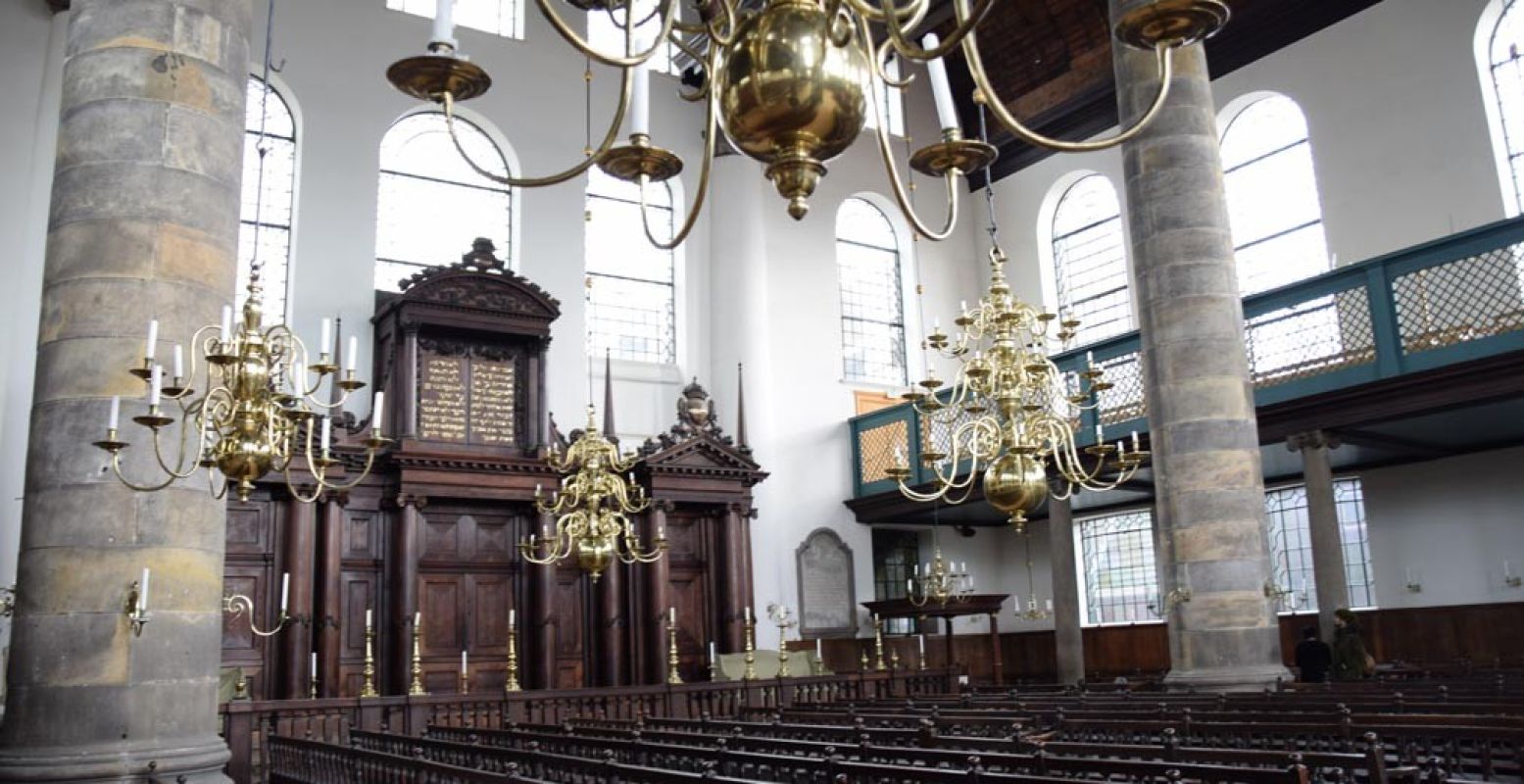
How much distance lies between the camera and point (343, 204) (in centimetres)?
1655

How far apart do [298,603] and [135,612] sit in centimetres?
792

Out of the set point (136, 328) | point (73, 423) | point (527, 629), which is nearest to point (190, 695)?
point (73, 423)

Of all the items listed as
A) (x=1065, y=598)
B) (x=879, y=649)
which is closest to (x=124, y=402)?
(x=879, y=649)

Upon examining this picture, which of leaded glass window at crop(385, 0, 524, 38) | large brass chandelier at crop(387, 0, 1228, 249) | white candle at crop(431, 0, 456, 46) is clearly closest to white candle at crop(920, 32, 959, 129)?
large brass chandelier at crop(387, 0, 1228, 249)

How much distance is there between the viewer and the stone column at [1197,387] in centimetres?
1060

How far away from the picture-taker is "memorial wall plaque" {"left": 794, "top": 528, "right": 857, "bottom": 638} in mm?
19141

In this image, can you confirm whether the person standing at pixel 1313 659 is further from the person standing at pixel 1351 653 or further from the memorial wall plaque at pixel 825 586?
the memorial wall plaque at pixel 825 586

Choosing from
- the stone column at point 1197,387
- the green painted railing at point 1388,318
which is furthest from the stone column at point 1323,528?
the stone column at point 1197,387

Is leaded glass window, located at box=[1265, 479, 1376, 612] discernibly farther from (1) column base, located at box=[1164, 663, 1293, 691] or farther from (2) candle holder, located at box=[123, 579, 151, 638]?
(2) candle holder, located at box=[123, 579, 151, 638]

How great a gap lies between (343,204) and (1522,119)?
49.3ft

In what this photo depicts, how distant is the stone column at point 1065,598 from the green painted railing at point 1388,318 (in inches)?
73.6

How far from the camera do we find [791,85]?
335cm

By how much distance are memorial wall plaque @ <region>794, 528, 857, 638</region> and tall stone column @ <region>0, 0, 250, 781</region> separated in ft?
43.0

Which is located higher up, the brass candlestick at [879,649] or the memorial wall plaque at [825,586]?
the memorial wall plaque at [825,586]
